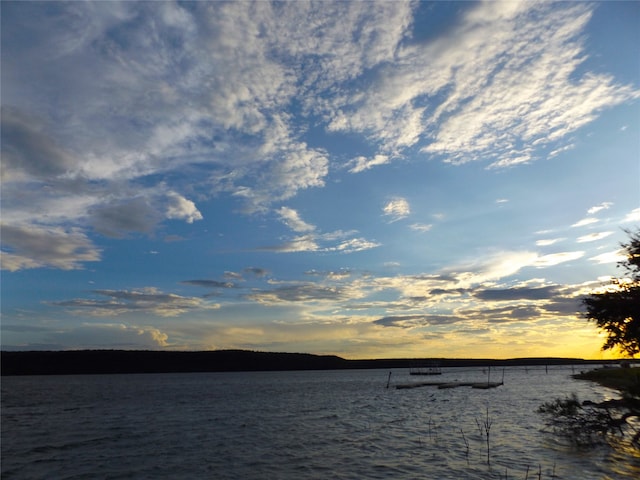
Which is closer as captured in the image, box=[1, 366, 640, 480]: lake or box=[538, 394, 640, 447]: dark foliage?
box=[1, 366, 640, 480]: lake

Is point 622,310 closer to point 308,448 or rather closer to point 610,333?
point 610,333

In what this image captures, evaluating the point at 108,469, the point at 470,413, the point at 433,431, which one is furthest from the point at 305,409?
the point at 108,469

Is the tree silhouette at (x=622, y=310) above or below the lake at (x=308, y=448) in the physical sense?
above

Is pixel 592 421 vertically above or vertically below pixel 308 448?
above

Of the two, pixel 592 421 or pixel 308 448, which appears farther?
pixel 308 448

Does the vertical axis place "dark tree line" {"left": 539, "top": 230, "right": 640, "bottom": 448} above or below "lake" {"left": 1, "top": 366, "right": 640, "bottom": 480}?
above

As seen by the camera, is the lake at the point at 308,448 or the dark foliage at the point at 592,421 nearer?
the lake at the point at 308,448

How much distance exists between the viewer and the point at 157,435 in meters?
42.6

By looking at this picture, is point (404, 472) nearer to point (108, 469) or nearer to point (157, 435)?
point (108, 469)

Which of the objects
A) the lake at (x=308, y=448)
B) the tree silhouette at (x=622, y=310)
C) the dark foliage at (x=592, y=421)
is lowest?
the lake at (x=308, y=448)

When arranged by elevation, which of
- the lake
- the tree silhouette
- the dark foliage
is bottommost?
the lake

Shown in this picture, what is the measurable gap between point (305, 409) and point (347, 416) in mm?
13446

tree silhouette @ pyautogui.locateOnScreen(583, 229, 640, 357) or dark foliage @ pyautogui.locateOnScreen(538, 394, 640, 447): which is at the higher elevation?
tree silhouette @ pyautogui.locateOnScreen(583, 229, 640, 357)

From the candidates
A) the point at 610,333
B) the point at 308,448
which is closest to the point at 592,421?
the point at 610,333
